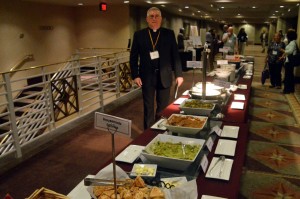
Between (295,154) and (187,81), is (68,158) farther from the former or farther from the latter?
(187,81)

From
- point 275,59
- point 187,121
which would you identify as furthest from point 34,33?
point 187,121

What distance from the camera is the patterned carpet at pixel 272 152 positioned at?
2.25m

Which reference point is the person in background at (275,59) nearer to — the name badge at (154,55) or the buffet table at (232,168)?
the name badge at (154,55)

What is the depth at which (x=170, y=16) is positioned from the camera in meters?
11.6

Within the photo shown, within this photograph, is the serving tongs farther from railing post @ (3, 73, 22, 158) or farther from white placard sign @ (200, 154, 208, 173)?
railing post @ (3, 73, 22, 158)

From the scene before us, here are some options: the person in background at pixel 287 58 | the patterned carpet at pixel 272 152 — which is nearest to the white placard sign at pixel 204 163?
the patterned carpet at pixel 272 152

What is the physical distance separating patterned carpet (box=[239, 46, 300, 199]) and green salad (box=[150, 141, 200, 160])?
109 centimetres

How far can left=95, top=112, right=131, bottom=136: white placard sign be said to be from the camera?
0.96m

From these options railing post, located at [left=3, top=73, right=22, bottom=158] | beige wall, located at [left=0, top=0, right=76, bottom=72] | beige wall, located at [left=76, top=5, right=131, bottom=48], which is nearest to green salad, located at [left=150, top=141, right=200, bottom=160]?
railing post, located at [left=3, top=73, right=22, bottom=158]

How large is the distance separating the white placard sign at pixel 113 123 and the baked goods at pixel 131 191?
0.20 metres

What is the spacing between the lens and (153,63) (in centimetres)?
268

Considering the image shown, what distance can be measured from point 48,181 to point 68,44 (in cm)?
690

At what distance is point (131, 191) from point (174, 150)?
0.41m

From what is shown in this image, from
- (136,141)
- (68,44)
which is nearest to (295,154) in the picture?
(136,141)
